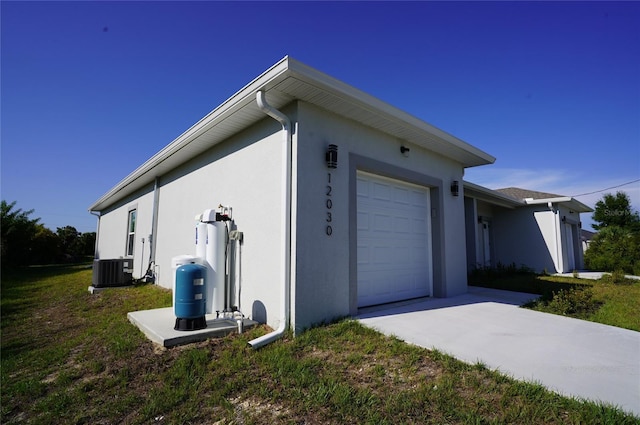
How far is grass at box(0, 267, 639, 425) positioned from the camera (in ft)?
7.43

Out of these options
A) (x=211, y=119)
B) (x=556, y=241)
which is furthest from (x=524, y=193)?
(x=211, y=119)

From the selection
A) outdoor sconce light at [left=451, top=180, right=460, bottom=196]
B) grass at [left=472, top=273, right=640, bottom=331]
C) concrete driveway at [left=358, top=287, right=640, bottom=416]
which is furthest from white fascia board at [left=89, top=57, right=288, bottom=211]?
grass at [left=472, top=273, right=640, bottom=331]

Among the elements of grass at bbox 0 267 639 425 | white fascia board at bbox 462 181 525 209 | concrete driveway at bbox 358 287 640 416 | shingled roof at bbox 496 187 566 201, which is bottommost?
grass at bbox 0 267 639 425

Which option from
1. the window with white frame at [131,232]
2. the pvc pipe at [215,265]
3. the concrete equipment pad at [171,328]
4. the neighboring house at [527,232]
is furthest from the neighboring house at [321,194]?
the neighboring house at [527,232]

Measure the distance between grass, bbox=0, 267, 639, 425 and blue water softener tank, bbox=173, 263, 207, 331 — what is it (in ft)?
1.24

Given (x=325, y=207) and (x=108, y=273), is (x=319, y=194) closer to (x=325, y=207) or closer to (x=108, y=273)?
(x=325, y=207)

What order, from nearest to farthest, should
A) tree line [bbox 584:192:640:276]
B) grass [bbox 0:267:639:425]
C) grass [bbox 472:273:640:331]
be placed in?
grass [bbox 0:267:639:425]
grass [bbox 472:273:640:331]
tree line [bbox 584:192:640:276]

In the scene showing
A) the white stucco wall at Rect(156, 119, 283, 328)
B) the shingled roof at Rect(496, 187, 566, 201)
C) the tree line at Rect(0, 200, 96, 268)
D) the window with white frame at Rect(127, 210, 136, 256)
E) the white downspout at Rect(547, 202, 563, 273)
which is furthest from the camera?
the tree line at Rect(0, 200, 96, 268)

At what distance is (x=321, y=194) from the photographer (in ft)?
14.5

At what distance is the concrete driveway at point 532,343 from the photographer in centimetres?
263

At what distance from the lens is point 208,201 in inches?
247

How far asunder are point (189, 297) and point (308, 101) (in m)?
3.08

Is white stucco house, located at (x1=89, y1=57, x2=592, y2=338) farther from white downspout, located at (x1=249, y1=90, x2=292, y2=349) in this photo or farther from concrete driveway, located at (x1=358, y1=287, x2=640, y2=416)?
concrete driveway, located at (x1=358, y1=287, x2=640, y2=416)

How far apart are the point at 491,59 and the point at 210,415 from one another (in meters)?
8.16
